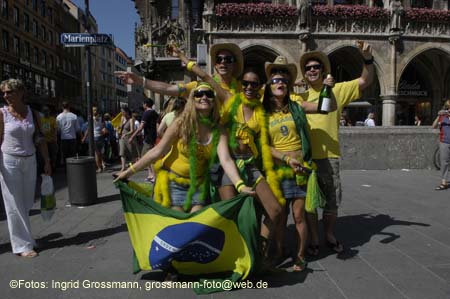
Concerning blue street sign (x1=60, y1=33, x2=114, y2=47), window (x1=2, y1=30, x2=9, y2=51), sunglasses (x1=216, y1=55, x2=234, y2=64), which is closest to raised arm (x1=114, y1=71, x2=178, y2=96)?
sunglasses (x1=216, y1=55, x2=234, y2=64)

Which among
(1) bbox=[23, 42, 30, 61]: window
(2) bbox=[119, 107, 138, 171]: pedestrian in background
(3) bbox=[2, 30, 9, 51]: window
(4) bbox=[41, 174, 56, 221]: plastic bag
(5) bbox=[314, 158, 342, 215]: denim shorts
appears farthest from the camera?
(1) bbox=[23, 42, 30, 61]: window

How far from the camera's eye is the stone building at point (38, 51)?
122 feet

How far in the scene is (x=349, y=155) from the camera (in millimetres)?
10555

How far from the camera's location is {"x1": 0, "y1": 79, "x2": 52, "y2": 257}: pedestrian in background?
4.16 metres

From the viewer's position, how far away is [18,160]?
4238mm

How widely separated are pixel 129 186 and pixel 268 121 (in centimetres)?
149

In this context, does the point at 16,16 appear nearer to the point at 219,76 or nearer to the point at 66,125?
the point at 66,125

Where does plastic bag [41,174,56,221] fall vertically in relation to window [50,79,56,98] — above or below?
below

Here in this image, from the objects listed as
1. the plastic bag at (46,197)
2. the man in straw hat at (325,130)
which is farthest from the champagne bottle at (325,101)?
the plastic bag at (46,197)

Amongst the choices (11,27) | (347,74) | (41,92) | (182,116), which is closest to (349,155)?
(182,116)

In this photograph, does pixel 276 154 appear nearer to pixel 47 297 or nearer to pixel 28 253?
pixel 47 297

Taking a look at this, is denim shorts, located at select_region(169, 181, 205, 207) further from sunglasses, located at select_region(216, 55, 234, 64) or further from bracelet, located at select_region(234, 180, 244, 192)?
sunglasses, located at select_region(216, 55, 234, 64)

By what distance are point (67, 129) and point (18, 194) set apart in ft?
20.9

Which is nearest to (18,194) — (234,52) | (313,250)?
(234,52)
